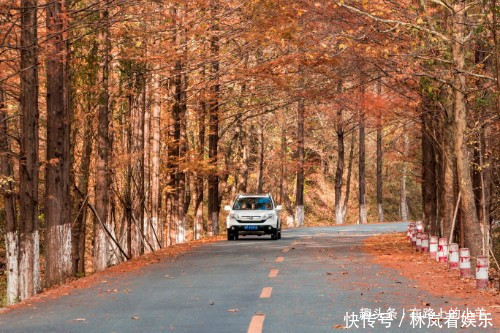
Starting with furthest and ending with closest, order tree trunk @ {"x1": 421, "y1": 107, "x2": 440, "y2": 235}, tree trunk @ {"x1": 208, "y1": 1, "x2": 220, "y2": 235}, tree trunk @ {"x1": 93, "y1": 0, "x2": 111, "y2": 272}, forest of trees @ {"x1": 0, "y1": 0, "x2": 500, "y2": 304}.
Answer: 1. tree trunk @ {"x1": 208, "y1": 1, "x2": 220, "y2": 235}
2. tree trunk @ {"x1": 421, "y1": 107, "x2": 440, "y2": 235}
3. tree trunk @ {"x1": 93, "y1": 0, "x2": 111, "y2": 272}
4. forest of trees @ {"x1": 0, "y1": 0, "x2": 500, "y2": 304}

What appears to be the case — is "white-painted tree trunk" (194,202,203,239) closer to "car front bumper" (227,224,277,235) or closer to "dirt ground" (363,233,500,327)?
"car front bumper" (227,224,277,235)

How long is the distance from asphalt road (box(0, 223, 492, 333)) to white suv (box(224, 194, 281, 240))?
970cm

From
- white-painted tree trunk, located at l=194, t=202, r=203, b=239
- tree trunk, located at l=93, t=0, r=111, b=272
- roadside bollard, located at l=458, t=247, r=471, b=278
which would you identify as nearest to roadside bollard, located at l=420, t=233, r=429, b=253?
roadside bollard, located at l=458, t=247, r=471, b=278

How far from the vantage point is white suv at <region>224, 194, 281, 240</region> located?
31.6m

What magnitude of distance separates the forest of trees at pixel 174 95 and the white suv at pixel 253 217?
3.39 m

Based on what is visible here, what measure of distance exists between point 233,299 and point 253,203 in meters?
18.9

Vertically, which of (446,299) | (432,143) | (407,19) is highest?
(407,19)

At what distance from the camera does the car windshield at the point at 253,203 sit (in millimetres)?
32188

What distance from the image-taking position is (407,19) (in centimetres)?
2236

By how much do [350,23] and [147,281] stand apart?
34.6ft

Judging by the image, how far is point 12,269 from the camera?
20953 mm

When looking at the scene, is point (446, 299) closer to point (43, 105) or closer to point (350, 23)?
point (350, 23)

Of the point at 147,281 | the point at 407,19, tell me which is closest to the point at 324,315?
the point at 147,281

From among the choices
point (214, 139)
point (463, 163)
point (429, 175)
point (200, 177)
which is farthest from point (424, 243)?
point (200, 177)
